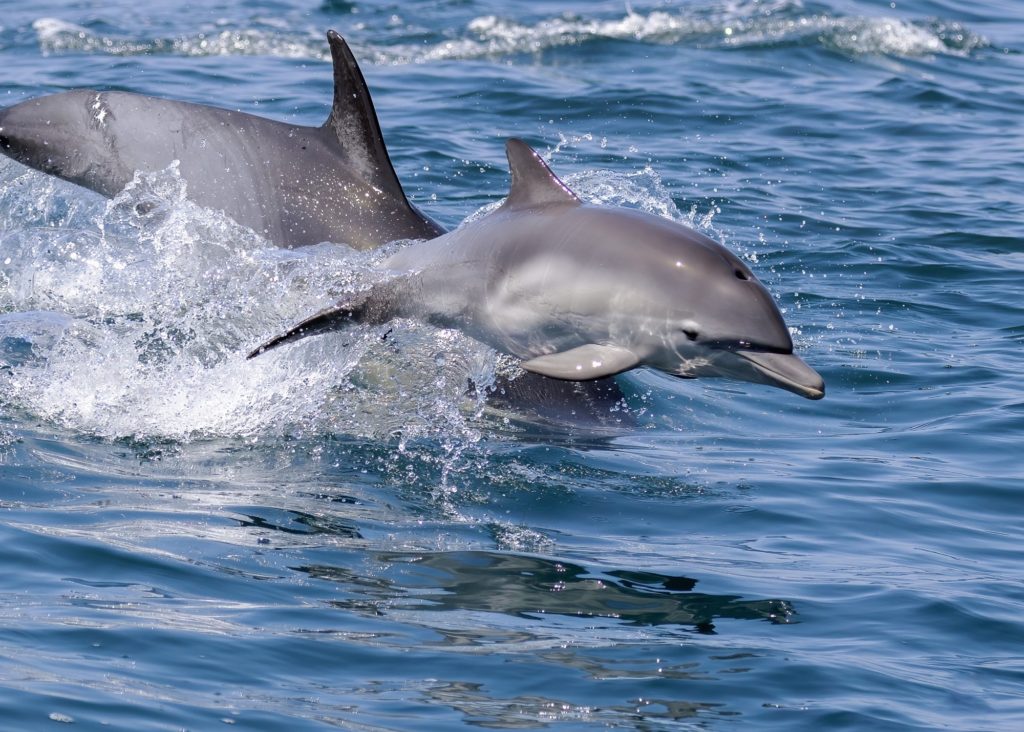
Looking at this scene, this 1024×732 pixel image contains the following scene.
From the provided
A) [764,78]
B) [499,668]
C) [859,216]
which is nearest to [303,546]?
[499,668]

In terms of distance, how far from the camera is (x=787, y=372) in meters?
6.88

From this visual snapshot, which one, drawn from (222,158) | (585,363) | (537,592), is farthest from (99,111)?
(537,592)

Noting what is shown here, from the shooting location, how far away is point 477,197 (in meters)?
14.8

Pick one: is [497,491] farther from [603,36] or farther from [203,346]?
[603,36]

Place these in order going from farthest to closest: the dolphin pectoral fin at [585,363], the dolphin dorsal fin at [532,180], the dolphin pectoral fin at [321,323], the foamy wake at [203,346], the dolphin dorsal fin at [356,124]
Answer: the dolphin dorsal fin at [356,124] → the foamy wake at [203,346] → the dolphin pectoral fin at [321,323] → the dolphin dorsal fin at [532,180] → the dolphin pectoral fin at [585,363]

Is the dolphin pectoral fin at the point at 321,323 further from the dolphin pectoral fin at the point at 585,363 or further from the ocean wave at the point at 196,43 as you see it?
the ocean wave at the point at 196,43

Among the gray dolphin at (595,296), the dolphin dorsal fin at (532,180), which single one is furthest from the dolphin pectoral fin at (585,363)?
the dolphin dorsal fin at (532,180)

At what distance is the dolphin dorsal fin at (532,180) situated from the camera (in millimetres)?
7719

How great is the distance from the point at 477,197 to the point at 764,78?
7.16m

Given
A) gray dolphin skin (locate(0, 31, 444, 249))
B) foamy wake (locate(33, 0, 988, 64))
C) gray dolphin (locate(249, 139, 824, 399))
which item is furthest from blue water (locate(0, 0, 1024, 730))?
foamy wake (locate(33, 0, 988, 64))

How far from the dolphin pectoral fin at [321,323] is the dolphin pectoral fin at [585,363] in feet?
4.82

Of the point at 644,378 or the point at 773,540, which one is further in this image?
the point at 644,378

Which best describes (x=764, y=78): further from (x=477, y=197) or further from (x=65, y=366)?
(x=65, y=366)

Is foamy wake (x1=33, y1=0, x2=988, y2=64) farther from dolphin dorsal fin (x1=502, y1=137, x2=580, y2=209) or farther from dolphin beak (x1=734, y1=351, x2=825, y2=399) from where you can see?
dolphin beak (x1=734, y1=351, x2=825, y2=399)
